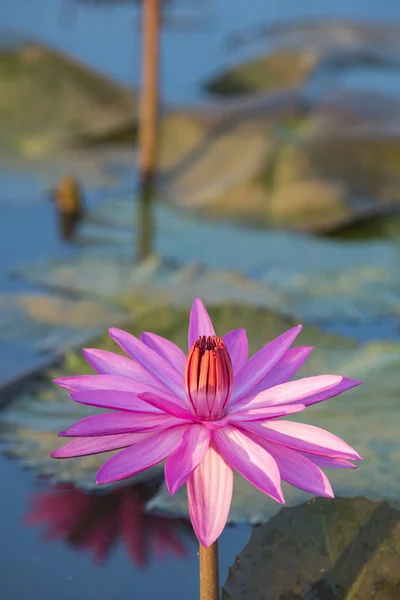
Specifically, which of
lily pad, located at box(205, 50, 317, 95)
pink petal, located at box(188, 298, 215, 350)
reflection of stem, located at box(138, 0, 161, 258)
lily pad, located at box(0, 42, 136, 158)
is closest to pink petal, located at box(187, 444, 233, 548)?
pink petal, located at box(188, 298, 215, 350)

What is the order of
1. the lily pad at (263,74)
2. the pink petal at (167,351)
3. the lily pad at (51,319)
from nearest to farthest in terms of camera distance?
the pink petal at (167,351)
the lily pad at (51,319)
the lily pad at (263,74)

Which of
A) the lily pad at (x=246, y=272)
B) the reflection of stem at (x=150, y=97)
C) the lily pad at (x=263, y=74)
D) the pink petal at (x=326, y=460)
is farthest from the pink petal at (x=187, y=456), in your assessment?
the lily pad at (x=263, y=74)

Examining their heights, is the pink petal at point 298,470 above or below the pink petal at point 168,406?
below

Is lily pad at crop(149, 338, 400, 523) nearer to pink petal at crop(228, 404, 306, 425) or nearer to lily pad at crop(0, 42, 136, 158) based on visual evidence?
pink petal at crop(228, 404, 306, 425)

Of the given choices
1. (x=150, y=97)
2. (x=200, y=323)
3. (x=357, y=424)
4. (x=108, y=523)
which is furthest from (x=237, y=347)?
(x=150, y=97)

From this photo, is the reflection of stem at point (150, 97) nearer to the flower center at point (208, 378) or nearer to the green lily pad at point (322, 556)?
the green lily pad at point (322, 556)

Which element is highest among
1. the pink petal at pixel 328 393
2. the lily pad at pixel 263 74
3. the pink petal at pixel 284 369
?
the pink petal at pixel 328 393
